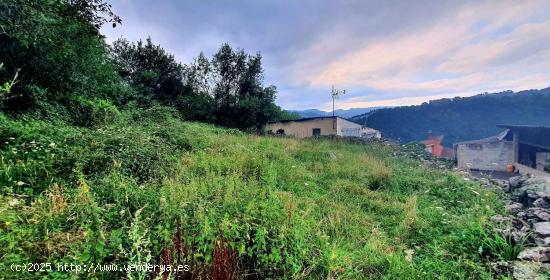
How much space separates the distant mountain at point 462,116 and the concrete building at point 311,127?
34.6 m

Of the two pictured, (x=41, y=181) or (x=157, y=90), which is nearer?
(x=41, y=181)

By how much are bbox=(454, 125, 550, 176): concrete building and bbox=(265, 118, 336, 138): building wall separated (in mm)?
10770

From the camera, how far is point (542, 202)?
5062mm

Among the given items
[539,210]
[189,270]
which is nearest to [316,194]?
[189,270]

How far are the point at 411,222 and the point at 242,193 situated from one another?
294cm

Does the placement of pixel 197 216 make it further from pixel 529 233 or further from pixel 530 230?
pixel 530 230

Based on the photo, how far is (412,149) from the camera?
51.8ft

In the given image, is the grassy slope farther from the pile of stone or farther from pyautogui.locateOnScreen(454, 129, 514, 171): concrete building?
pyautogui.locateOnScreen(454, 129, 514, 171): concrete building

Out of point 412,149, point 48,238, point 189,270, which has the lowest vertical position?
point 412,149

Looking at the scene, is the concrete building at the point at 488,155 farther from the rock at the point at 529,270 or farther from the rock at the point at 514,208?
the rock at the point at 529,270

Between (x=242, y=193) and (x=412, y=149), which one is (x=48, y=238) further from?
(x=412, y=149)

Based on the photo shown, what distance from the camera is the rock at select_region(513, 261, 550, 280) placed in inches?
96.3

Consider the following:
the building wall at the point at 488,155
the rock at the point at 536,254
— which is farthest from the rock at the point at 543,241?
the building wall at the point at 488,155

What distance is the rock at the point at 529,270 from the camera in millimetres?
2446
